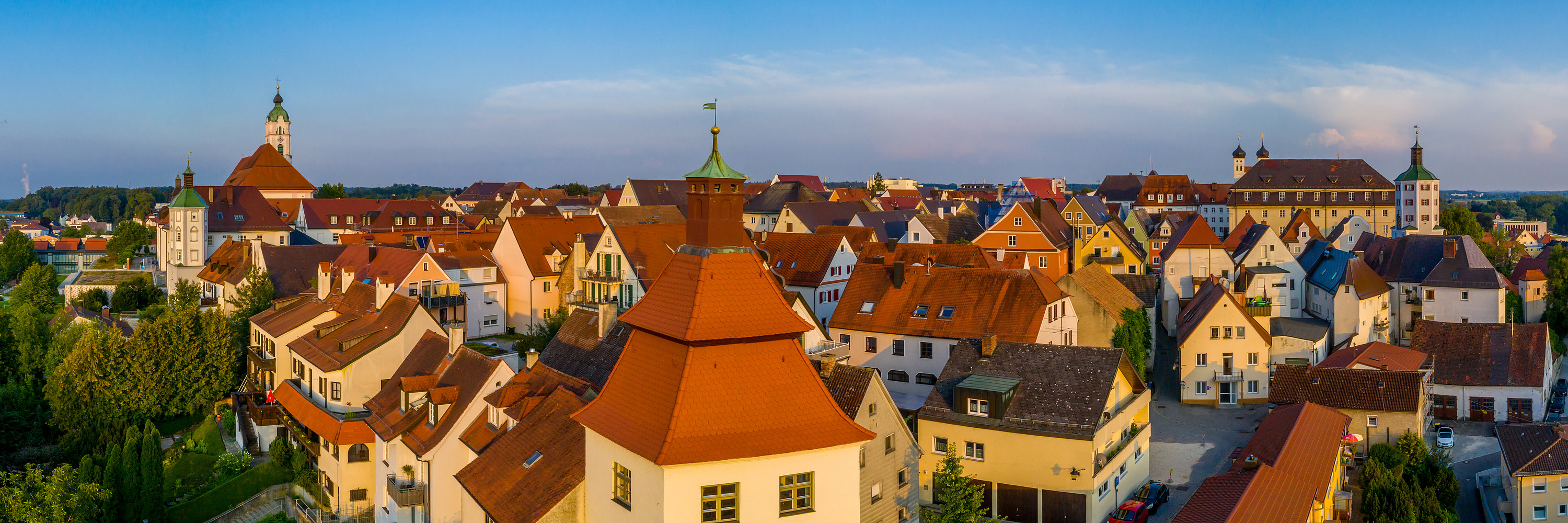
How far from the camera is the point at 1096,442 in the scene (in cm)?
2945

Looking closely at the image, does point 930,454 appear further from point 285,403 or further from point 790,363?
point 285,403

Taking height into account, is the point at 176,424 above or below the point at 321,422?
below

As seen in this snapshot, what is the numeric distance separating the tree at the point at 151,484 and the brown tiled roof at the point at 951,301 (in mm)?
26623

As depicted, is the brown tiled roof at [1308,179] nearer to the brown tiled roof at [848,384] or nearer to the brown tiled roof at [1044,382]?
the brown tiled roof at [1044,382]

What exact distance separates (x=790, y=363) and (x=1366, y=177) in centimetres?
10617

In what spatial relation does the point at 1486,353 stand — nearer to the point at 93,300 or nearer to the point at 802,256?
the point at 802,256

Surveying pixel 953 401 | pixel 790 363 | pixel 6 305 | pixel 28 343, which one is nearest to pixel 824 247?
pixel 953 401

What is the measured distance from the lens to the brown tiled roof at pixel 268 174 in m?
105

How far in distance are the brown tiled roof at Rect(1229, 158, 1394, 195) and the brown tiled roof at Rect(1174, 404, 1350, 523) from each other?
267ft

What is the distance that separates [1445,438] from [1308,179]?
249 feet

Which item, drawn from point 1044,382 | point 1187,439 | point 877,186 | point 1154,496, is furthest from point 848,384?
point 877,186

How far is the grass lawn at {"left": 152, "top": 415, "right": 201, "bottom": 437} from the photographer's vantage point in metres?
49.8

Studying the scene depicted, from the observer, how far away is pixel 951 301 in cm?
4206

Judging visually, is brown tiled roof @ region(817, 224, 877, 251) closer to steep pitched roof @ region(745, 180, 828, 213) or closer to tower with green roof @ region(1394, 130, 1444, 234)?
steep pitched roof @ region(745, 180, 828, 213)
